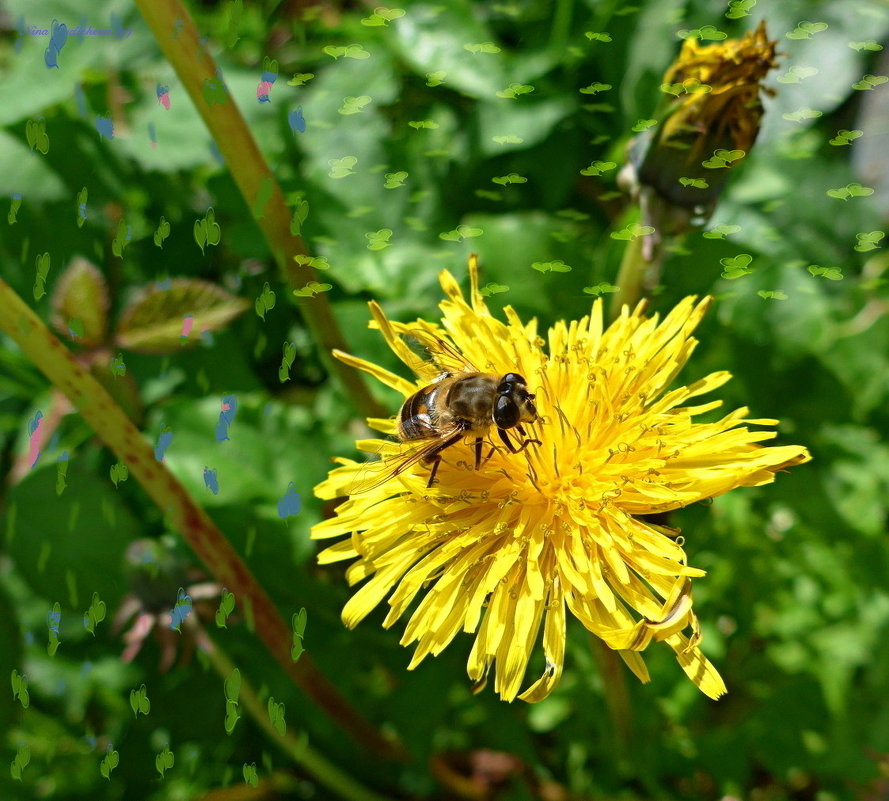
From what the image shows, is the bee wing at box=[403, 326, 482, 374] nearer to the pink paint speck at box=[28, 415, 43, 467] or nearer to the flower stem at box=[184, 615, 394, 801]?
the flower stem at box=[184, 615, 394, 801]

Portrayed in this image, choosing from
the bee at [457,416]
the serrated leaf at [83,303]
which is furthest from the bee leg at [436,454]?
the serrated leaf at [83,303]

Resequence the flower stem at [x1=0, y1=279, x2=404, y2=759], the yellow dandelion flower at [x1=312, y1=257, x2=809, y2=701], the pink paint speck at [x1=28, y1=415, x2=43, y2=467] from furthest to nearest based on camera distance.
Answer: the pink paint speck at [x1=28, y1=415, x2=43, y2=467] → the flower stem at [x1=0, y1=279, x2=404, y2=759] → the yellow dandelion flower at [x1=312, y1=257, x2=809, y2=701]

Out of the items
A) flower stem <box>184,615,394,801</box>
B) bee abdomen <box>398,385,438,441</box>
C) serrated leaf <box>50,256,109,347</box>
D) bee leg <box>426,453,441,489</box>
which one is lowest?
flower stem <box>184,615,394,801</box>

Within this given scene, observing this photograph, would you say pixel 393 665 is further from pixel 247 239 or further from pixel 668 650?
pixel 247 239

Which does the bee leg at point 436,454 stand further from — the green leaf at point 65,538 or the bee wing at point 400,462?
the green leaf at point 65,538

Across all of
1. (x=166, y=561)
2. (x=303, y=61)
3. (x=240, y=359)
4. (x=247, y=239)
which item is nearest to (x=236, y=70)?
(x=303, y=61)

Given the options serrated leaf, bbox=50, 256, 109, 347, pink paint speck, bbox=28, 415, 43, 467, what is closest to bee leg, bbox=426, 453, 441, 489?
serrated leaf, bbox=50, 256, 109, 347
